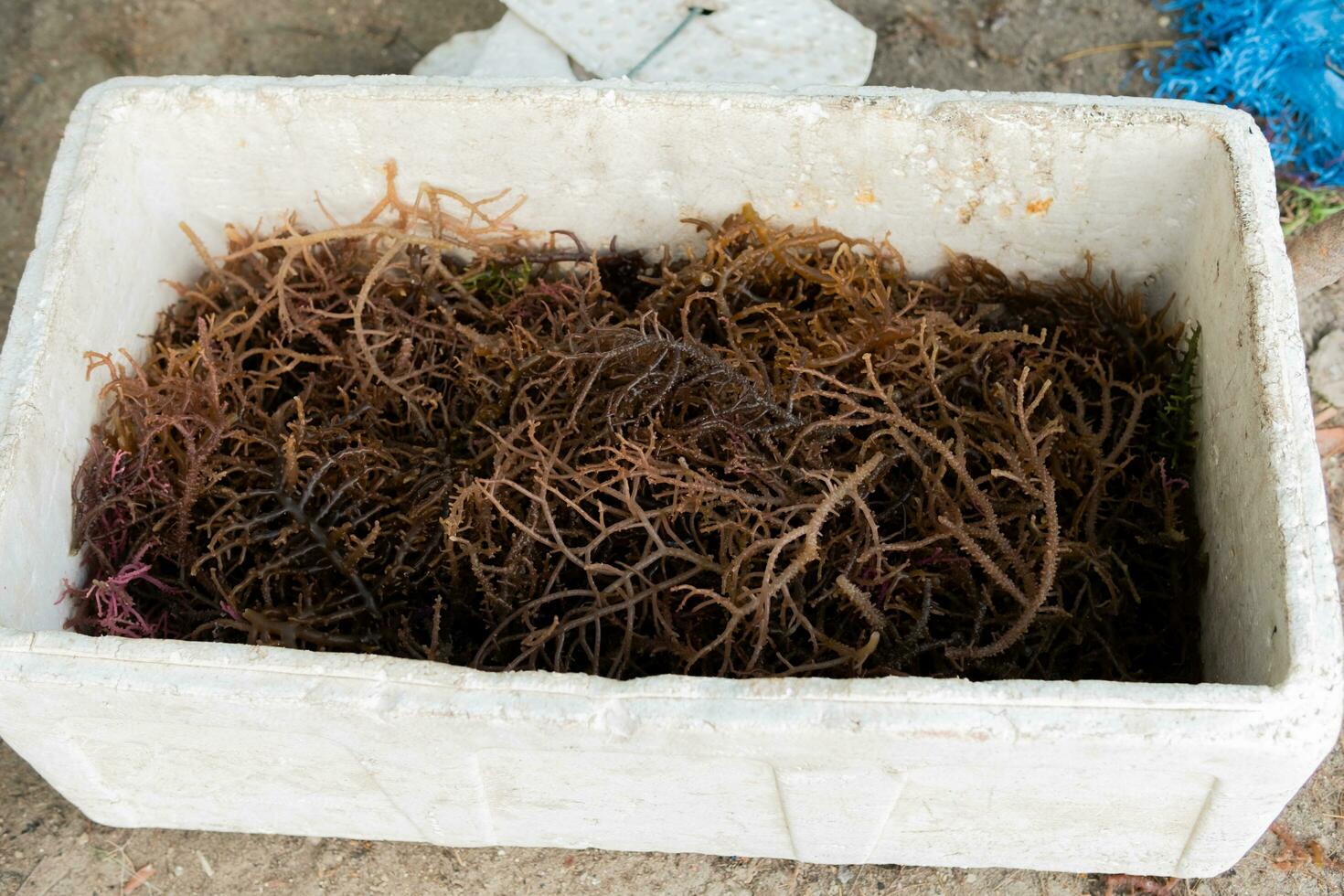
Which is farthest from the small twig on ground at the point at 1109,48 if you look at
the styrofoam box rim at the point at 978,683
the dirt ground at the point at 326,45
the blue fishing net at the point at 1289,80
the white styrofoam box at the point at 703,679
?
the styrofoam box rim at the point at 978,683

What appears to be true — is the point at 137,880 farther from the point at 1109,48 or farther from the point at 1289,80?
the point at 1289,80

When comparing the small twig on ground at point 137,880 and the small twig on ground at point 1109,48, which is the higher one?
the small twig on ground at point 1109,48

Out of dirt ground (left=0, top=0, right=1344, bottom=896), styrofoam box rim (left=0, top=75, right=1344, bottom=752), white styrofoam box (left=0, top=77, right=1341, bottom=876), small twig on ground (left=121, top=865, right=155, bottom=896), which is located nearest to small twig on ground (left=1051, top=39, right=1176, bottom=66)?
dirt ground (left=0, top=0, right=1344, bottom=896)

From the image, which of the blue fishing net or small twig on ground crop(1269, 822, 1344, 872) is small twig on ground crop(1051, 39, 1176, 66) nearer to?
the blue fishing net

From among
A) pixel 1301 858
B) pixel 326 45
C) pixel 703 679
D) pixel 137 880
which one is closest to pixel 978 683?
pixel 703 679

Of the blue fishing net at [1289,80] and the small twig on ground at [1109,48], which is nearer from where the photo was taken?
the blue fishing net at [1289,80]

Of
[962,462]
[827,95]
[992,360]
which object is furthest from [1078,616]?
[827,95]

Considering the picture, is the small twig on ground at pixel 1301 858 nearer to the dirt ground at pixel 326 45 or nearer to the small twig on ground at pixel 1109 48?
the dirt ground at pixel 326 45
